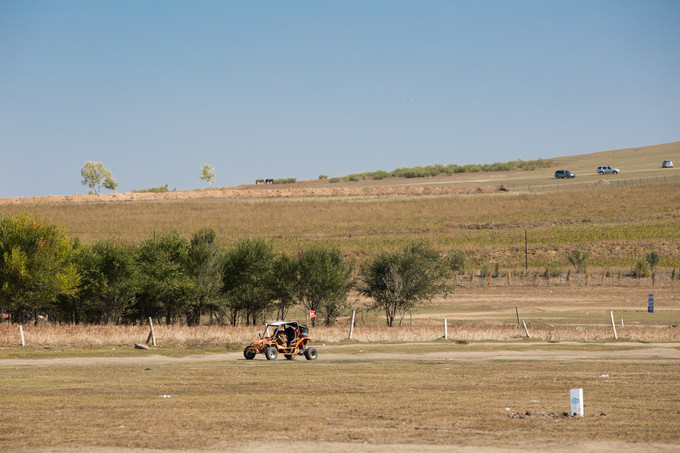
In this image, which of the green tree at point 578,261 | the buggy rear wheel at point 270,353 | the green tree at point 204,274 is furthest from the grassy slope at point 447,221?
the buggy rear wheel at point 270,353

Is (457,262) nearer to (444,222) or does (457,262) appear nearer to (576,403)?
(444,222)

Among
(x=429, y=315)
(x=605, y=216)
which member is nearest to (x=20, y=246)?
(x=429, y=315)

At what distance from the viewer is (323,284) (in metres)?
59.1

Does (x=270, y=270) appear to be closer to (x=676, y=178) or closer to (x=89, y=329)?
(x=89, y=329)

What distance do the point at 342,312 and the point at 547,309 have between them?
68.9 ft

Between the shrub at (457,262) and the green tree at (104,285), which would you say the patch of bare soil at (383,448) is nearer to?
the green tree at (104,285)

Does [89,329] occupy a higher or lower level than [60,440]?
lower

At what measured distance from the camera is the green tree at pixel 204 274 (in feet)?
190

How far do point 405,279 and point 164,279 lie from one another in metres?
17.7

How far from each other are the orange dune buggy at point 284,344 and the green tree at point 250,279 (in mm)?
26138

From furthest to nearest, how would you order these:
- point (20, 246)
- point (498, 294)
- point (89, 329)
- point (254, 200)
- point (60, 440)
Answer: point (254, 200), point (498, 294), point (20, 246), point (89, 329), point (60, 440)

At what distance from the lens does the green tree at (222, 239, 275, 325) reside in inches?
2345

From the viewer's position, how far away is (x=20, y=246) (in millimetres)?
54062

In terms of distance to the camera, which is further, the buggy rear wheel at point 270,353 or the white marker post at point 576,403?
the buggy rear wheel at point 270,353
